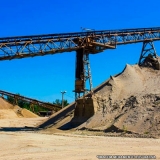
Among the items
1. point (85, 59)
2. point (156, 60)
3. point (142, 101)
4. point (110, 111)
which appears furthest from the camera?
point (156, 60)

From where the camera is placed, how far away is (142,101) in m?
21.6

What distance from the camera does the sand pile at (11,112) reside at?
4363cm

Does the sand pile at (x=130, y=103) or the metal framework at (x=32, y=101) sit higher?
the metal framework at (x=32, y=101)

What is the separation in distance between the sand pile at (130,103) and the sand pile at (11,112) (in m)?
20.4

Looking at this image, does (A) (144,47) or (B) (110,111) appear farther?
(A) (144,47)

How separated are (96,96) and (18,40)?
304 inches

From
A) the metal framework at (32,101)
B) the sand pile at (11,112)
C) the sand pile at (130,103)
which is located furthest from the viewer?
the metal framework at (32,101)

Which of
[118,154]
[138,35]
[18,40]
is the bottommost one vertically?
[118,154]

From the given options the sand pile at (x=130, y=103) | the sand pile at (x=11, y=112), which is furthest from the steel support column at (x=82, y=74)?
the sand pile at (x=11, y=112)

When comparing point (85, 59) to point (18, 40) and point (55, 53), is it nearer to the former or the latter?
point (55, 53)

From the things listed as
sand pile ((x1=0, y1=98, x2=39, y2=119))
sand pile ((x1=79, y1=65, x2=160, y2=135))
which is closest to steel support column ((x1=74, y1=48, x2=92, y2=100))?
sand pile ((x1=79, y1=65, x2=160, y2=135))

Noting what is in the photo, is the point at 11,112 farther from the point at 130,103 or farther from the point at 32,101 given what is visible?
the point at 130,103

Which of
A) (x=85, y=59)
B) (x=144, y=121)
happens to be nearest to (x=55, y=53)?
(x=85, y=59)

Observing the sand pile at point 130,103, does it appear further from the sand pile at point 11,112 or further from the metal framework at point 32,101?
the metal framework at point 32,101
